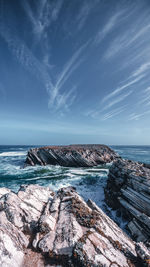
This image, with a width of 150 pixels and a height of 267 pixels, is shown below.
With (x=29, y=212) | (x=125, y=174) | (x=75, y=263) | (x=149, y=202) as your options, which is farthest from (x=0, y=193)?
(x=125, y=174)

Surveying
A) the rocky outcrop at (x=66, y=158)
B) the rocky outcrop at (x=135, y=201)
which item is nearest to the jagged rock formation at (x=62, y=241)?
the rocky outcrop at (x=135, y=201)

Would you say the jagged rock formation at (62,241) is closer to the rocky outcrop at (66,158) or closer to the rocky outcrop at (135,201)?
the rocky outcrop at (135,201)

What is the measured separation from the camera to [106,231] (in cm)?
565

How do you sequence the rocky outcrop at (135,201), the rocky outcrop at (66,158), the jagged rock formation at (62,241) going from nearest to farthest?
the jagged rock formation at (62,241) < the rocky outcrop at (135,201) < the rocky outcrop at (66,158)

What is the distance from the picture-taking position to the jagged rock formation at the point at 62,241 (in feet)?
13.5

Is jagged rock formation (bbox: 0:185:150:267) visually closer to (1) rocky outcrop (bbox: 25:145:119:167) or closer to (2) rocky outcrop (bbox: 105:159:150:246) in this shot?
(2) rocky outcrop (bbox: 105:159:150:246)

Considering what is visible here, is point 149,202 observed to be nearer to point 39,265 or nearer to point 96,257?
point 96,257

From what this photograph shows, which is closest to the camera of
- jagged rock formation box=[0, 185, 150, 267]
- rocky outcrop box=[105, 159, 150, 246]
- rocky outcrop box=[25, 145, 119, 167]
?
jagged rock formation box=[0, 185, 150, 267]

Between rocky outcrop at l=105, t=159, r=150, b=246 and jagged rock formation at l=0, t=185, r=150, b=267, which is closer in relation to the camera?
jagged rock formation at l=0, t=185, r=150, b=267

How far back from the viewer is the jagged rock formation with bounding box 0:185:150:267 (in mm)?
4117

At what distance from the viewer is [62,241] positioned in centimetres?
493

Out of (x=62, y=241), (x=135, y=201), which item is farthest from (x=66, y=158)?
(x=62, y=241)

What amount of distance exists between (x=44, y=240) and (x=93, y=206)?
4290 millimetres

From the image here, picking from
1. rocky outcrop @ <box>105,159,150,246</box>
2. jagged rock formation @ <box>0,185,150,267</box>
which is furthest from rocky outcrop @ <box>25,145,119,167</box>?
jagged rock formation @ <box>0,185,150,267</box>
